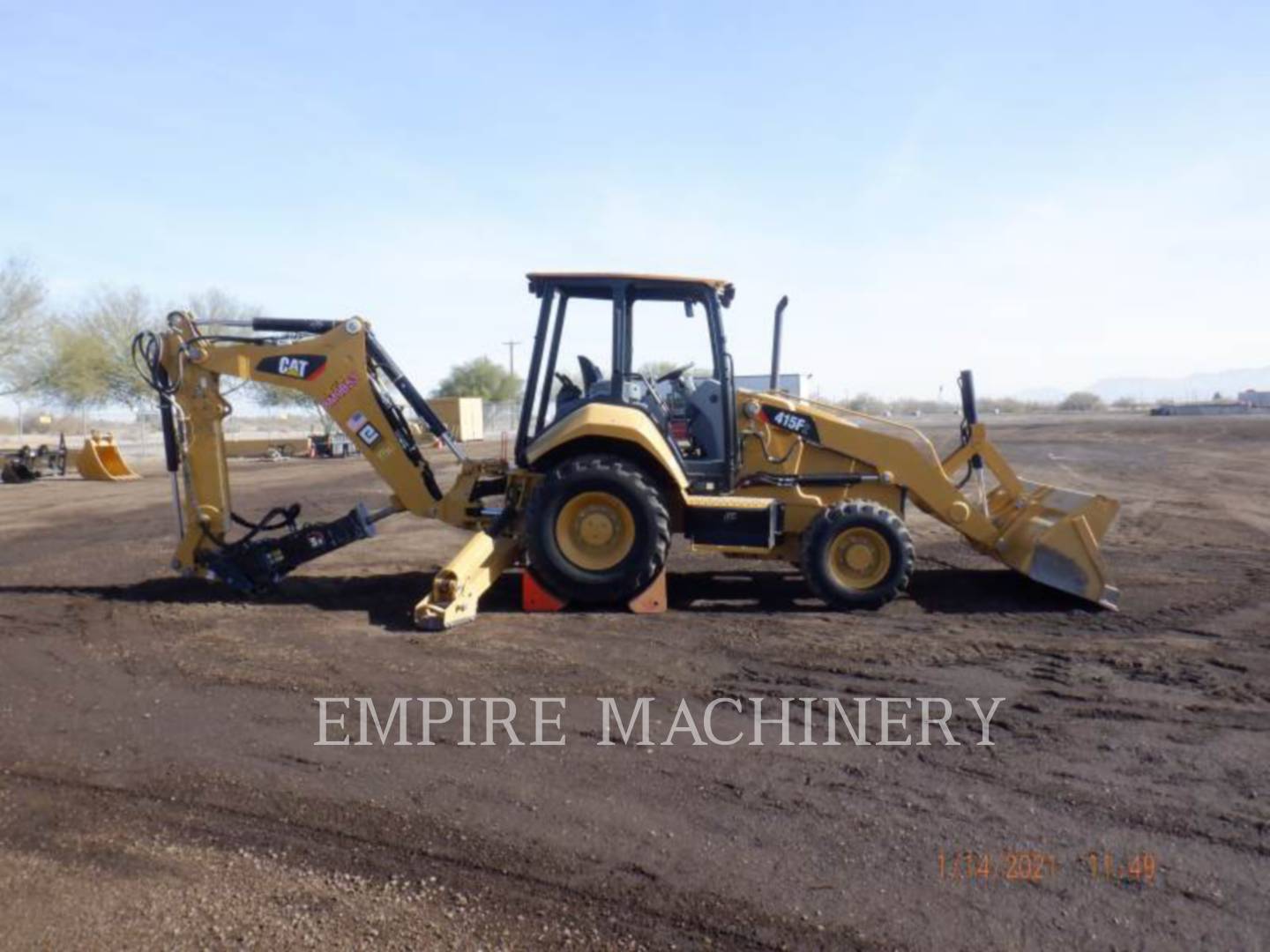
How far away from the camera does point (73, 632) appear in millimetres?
7090

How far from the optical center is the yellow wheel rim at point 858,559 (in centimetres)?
773

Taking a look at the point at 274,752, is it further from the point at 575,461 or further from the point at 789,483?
the point at 789,483

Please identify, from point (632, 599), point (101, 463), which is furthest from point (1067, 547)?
point (101, 463)

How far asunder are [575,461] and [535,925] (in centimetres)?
473

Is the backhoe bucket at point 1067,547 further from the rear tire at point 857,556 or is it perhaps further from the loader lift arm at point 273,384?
the loader lift arm at point 273,384

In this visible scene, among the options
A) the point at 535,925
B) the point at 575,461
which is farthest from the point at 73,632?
the point at 535,925

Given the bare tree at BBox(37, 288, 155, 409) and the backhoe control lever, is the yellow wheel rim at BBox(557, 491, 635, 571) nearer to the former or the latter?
the backhoe control lever

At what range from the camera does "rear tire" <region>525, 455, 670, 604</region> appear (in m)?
7.50

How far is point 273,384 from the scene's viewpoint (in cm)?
827

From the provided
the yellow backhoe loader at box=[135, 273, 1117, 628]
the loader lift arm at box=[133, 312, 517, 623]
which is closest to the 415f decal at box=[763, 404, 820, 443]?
the yellow backhoe loader at box=[135, 273, 1117, 628]
